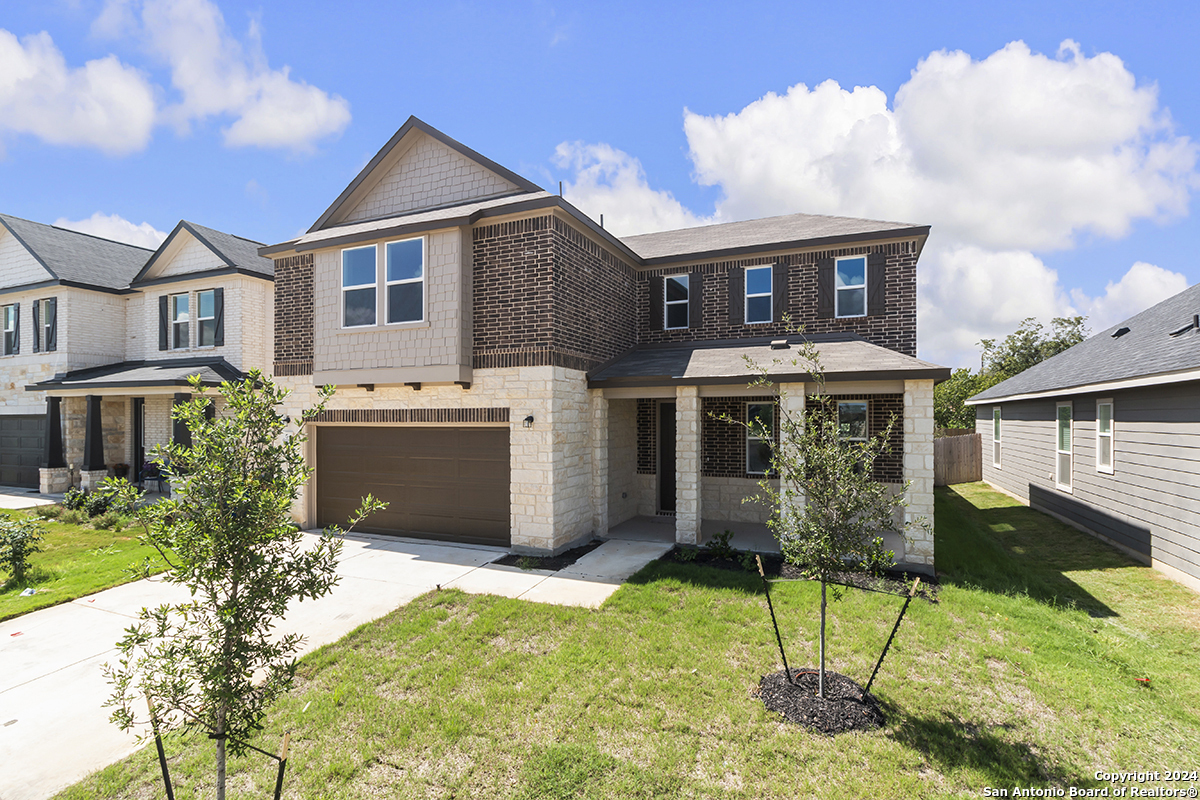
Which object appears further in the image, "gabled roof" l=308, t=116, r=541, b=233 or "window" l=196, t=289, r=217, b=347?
"window" l=196, t=289, r=217, b=347

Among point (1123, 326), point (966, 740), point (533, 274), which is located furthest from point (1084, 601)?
point (1123, 326)

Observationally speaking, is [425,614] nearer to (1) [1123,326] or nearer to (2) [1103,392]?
(2) [1103,392]

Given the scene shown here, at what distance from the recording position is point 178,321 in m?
16.6

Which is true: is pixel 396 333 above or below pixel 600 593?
above

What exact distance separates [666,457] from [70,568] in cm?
1122

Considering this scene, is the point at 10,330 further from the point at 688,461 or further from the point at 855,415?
the point at 855,415

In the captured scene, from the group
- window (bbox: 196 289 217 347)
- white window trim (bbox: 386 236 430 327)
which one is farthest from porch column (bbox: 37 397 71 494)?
white window trim (bbox: 386 236 430 327)

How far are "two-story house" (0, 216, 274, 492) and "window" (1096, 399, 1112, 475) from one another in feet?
68.7

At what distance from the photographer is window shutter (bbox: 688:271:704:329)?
12906 mm

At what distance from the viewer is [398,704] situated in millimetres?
4801

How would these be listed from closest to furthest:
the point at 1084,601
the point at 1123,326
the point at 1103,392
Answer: the point at 1084,601
the point at 1103,392
the point at 1123,326

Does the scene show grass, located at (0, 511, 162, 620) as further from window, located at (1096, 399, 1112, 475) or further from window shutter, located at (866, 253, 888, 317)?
window, located at (1096, 399, 1112, 475)

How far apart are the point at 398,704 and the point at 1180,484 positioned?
38.1 feet

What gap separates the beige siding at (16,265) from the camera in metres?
17.3
